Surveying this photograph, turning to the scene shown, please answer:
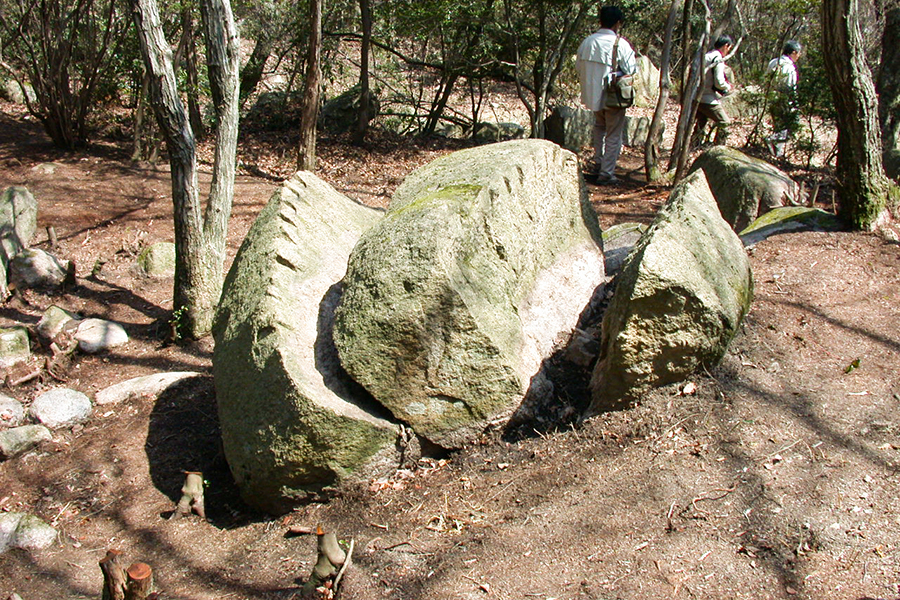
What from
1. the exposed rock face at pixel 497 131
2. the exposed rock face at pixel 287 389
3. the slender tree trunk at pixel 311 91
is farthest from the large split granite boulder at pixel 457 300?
the exposed rock face at pixel 497 131

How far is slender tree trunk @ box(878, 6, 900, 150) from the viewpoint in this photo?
28.2 ft

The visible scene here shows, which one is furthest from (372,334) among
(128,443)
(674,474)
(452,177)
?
(128,443)

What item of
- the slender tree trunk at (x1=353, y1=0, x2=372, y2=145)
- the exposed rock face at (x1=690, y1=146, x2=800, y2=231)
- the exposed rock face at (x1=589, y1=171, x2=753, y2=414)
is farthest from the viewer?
the slender tree trunk at (x1=353, y1=0, x2=372, y2=145)

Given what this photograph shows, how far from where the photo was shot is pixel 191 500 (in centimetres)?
400

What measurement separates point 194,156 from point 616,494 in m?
4.08

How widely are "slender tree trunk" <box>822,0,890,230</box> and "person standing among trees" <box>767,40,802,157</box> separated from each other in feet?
13.4

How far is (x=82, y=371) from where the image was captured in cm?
585

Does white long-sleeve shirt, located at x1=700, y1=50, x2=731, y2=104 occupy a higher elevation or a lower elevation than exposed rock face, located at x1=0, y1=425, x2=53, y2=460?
higher

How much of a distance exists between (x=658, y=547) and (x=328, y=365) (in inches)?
68.2

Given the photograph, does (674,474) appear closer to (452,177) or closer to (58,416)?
(452,177)

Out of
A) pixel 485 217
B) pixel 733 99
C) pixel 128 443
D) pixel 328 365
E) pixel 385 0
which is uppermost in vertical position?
pixel 385 0

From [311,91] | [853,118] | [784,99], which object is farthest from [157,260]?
[784,99]

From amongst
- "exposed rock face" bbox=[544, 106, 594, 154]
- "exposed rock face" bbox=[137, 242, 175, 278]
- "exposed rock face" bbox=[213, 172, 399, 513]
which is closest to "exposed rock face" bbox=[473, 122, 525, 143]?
"exposed rock face" bbox=[544, 106, 594, 154]

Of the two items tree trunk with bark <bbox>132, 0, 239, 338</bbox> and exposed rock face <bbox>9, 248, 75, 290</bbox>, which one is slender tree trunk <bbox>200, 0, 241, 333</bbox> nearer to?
tree trunk with bark <bbox>132, 0, 239, 338</bbox>
